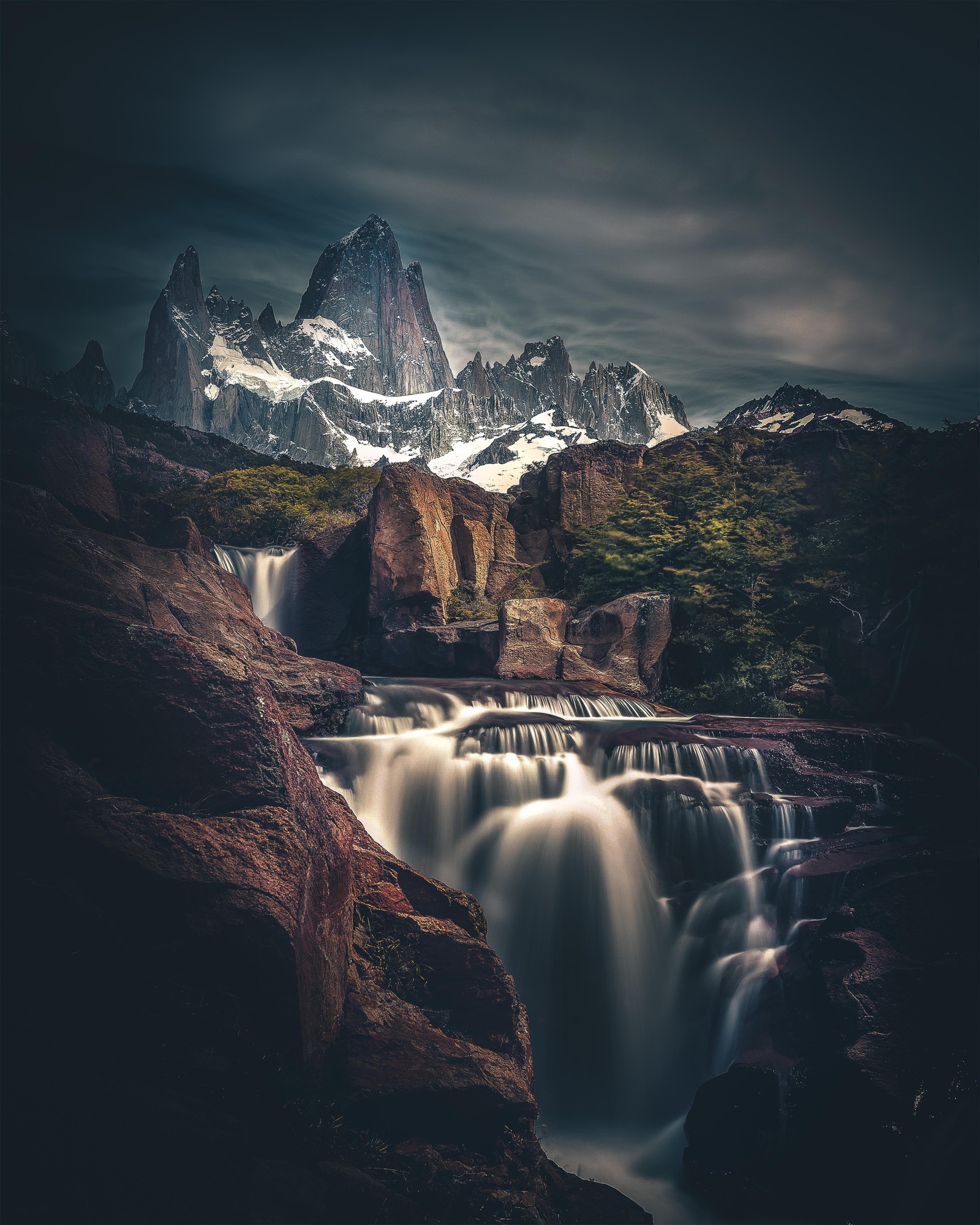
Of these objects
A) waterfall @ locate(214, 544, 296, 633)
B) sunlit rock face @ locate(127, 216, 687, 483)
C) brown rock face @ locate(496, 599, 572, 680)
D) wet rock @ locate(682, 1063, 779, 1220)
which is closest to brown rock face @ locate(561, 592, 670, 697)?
brown rock face @ locate(496, 599, 572, 680)

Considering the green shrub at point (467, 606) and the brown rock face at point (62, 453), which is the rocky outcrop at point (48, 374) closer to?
the brown rock face at point (62, 453)

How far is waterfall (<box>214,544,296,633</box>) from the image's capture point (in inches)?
917

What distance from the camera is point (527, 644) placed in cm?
1903

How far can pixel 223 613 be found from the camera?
12.4 metres

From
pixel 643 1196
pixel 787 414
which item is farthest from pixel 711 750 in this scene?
pixel 787 414

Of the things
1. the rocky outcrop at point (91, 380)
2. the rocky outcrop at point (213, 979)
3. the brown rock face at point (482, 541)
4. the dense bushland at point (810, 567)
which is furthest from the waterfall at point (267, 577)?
the rocky outcrop at point (91, 380)

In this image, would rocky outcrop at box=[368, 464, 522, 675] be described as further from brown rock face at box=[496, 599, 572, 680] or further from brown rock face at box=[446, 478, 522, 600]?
brown rock face at box=[496, 599, 572, 680]

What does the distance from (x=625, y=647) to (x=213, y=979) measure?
1579 cm

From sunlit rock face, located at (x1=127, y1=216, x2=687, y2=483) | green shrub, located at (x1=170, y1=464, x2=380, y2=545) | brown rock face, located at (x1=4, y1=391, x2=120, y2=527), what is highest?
sunlit rock face, located at (x1=127, y1=216, x2=687, y2=483)

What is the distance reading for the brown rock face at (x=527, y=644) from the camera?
61.8ft

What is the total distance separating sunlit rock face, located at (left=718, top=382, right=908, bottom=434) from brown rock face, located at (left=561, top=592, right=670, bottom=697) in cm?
1056

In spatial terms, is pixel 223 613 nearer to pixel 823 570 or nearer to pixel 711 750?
pixel 711 750

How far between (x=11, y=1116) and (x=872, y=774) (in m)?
11.9

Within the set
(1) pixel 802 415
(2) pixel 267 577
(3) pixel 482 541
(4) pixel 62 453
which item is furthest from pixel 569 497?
(1) pixel 802 415
